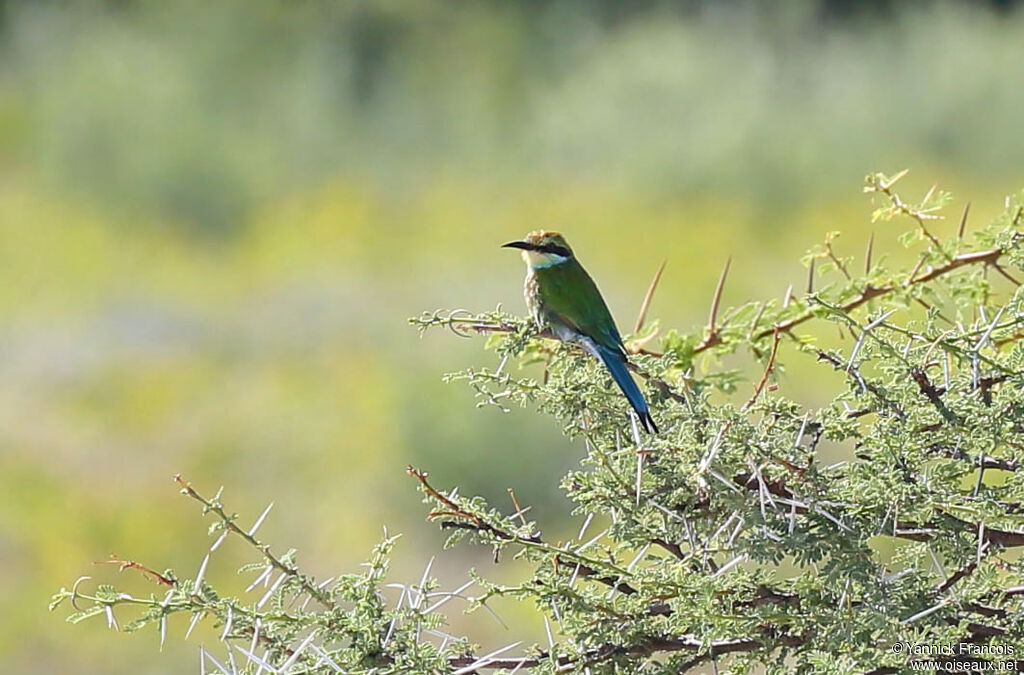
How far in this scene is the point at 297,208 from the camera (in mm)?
5957

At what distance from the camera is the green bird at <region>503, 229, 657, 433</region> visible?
0.72 metres

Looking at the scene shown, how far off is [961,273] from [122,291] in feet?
15.7

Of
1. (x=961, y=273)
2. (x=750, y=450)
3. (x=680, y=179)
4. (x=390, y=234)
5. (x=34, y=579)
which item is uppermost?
(x=680, y=179)

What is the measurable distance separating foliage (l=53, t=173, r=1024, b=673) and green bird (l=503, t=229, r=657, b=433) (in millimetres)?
61

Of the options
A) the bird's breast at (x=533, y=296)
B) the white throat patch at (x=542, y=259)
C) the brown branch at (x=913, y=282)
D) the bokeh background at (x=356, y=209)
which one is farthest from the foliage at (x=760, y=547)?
the bokeh background at (x=356, y=209)

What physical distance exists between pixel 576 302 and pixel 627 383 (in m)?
0.32

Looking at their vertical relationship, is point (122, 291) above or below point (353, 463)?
above

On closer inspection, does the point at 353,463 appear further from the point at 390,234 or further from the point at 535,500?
the point at 390,234

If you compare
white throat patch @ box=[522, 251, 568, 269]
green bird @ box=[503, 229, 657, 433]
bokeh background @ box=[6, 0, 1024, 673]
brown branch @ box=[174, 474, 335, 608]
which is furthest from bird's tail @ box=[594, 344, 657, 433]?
bokeh background @ box=[6, 0, 1024, 673]

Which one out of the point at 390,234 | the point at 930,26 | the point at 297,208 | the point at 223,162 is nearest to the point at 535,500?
the point at 390,234

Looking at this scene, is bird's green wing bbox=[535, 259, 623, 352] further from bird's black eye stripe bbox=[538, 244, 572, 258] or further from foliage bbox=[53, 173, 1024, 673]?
foliage bbox=[53, 173, 1024, 673]

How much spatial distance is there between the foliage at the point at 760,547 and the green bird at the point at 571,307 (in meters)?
0.06

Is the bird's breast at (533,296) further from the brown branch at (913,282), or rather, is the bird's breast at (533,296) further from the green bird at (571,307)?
the brown branch at (913,282)

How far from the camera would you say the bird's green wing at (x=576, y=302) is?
2.92 ft
